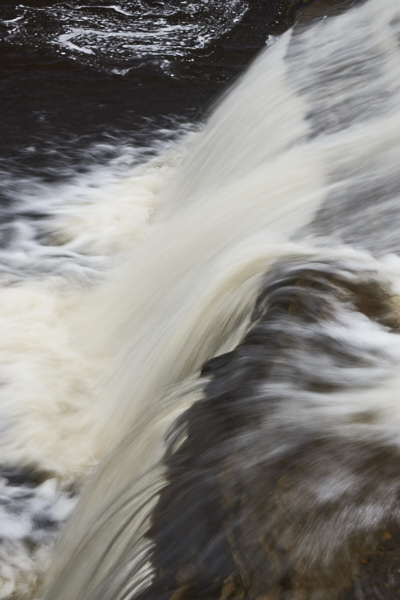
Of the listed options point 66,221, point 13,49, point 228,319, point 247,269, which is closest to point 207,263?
point 247,269

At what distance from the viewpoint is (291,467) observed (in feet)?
5.21

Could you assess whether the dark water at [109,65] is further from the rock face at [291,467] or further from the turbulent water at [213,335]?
the rock face at [291,467]

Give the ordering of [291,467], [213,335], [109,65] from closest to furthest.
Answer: [291,467] → [213,335] → [109,65]

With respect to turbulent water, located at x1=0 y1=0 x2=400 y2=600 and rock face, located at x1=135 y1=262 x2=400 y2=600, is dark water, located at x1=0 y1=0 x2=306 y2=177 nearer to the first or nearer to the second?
turbulent water, located at x1=0 y1=0 x2=400 y2=600

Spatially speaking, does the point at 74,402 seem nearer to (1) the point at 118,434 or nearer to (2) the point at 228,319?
(1) the point at 118,434

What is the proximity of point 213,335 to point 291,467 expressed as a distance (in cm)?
85

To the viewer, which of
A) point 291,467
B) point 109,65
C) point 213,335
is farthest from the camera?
point 109,65

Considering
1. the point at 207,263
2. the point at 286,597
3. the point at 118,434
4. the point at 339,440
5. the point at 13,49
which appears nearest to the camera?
the point at 286,597

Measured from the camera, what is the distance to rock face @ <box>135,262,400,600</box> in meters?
1.36

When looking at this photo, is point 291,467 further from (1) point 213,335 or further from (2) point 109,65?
(2) point 109,65

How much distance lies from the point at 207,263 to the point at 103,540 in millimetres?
1420

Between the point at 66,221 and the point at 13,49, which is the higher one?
the point at 13,49

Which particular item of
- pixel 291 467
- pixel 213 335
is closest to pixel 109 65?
pixel 213 335

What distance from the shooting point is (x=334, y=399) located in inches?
71.8
